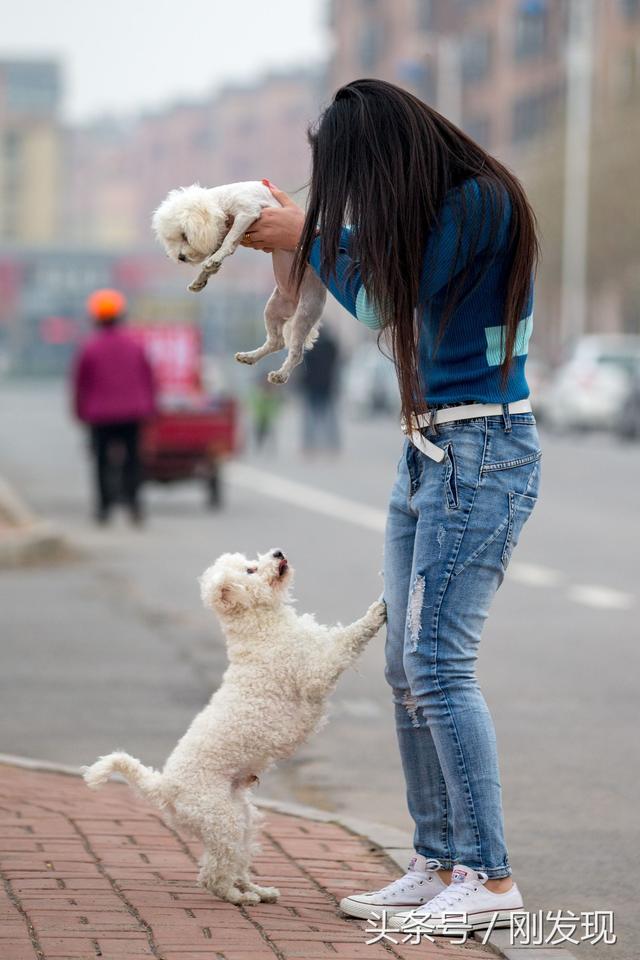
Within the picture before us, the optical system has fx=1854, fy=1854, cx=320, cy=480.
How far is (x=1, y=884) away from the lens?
15.0 feet

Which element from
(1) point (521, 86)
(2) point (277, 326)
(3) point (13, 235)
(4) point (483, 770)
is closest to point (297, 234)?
(2) point (277, 326)

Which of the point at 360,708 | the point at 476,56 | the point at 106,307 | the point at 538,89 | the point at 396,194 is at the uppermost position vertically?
the point at 476,56

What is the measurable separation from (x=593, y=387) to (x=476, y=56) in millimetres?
60231

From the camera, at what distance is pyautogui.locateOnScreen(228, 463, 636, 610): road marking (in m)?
11.8

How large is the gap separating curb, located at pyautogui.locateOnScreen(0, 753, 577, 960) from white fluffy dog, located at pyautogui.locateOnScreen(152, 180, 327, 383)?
1.42m

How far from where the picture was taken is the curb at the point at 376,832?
13.9 ft

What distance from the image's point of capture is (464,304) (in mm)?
4203

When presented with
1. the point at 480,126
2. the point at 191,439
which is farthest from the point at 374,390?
the point at 480,126

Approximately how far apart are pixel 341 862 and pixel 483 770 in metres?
0.95

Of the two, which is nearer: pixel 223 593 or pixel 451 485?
pixel 451 485

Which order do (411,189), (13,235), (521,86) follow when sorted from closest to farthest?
(411,189), (521,86), (13,235)

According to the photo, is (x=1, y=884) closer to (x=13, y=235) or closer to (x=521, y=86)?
(x=521, y=86)

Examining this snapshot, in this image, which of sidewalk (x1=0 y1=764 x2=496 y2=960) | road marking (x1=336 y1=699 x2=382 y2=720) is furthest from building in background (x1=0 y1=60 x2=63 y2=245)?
sidewalk (x1=0 y1=764 x2=496 y2=960)

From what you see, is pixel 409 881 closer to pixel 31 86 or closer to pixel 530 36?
pixel 530 36
